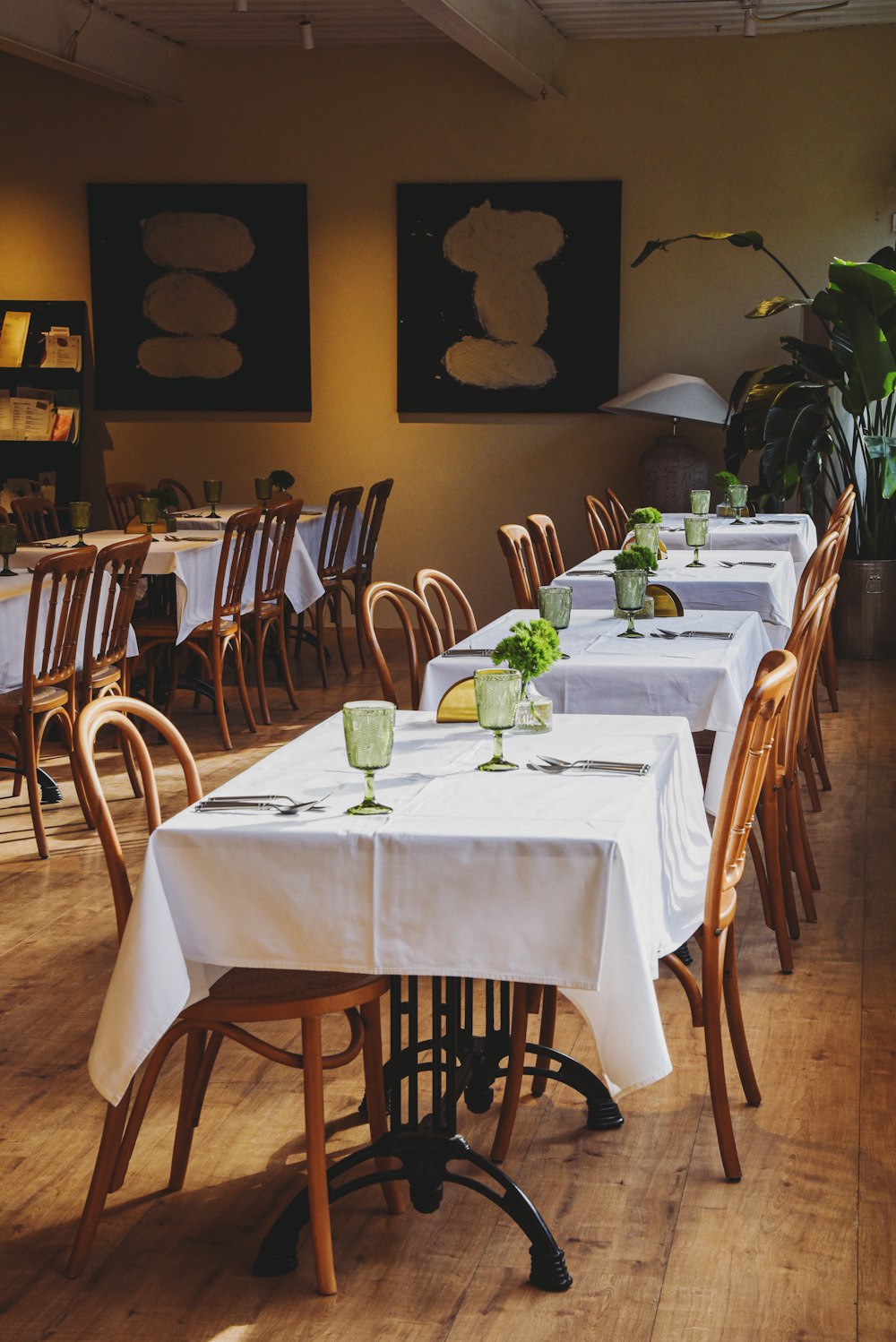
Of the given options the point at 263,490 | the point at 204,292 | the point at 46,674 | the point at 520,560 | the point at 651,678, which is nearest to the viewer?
the point at 651,678

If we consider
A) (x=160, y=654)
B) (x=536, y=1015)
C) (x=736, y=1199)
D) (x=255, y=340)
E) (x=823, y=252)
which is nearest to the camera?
(x=736, y=1199)

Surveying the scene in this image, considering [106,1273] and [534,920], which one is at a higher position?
[534,920]

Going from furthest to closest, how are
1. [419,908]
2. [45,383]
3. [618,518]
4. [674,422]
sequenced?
[45,383]
[674,422]
[618,518]
[419,908]

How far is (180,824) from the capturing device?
7.39 feet

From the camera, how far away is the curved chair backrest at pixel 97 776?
2.32m

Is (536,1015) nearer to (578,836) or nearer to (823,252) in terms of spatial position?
(578,836)

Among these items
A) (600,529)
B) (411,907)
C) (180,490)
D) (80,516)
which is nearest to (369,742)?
(411,907)

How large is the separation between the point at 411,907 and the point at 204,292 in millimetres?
8029

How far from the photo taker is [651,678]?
3598 mm

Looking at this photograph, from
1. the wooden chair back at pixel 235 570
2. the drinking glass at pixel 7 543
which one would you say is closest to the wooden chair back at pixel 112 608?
the drinking glass at pixel 7 543

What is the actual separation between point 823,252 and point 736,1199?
7.43 metres

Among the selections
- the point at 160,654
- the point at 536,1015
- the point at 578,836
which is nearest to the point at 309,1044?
the point at 578,836

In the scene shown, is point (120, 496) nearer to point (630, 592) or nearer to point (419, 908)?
point (630, 592)

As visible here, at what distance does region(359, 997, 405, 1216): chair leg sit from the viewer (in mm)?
2465
